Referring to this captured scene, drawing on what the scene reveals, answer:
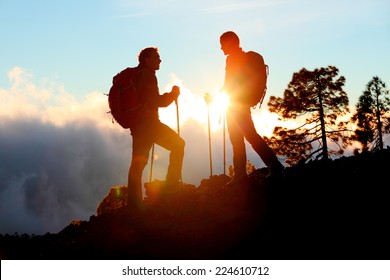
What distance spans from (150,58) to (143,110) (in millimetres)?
859

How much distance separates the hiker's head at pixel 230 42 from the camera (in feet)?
25.1

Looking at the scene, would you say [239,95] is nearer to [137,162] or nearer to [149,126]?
[149,126]

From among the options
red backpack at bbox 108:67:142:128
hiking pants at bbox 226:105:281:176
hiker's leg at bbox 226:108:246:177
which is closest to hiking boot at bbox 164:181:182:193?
hiker's leg at bbox 226:108:246:177

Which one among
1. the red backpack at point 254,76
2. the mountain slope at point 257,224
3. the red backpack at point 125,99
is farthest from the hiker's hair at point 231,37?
the mountain slope at point 257,224

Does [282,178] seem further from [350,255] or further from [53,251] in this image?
[53,251]

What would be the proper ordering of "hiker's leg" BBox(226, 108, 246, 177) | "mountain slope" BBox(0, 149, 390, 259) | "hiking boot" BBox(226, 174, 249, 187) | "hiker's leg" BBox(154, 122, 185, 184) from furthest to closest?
"hiking boot" BBox(226, 174, 249, 187) → "hiker's leg" BBox(226, 108, 246, 177) → "hiker's leg" BBox(154, 122, 185, 184) → "mountain slope" BBox(0, 149, 390, 259)

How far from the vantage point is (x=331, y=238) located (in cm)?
608

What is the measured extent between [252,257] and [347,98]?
2689 cm

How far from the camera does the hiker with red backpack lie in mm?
7344

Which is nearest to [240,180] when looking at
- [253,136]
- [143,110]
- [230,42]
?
[253,136]

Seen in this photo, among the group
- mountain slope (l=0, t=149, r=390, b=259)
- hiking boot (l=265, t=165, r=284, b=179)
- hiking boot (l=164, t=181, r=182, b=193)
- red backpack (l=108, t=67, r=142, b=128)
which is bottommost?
mountain slope (l=0, t=149, r=390, b=259)

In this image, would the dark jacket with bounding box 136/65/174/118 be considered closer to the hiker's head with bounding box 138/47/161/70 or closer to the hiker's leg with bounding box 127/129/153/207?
the hiker's head with bounding box 138/47/161/70

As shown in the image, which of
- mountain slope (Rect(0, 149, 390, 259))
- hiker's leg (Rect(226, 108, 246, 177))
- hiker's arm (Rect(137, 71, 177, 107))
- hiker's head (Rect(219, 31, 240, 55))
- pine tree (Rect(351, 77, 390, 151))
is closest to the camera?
mountain slope (Rect(0, 149, 390, 259))
